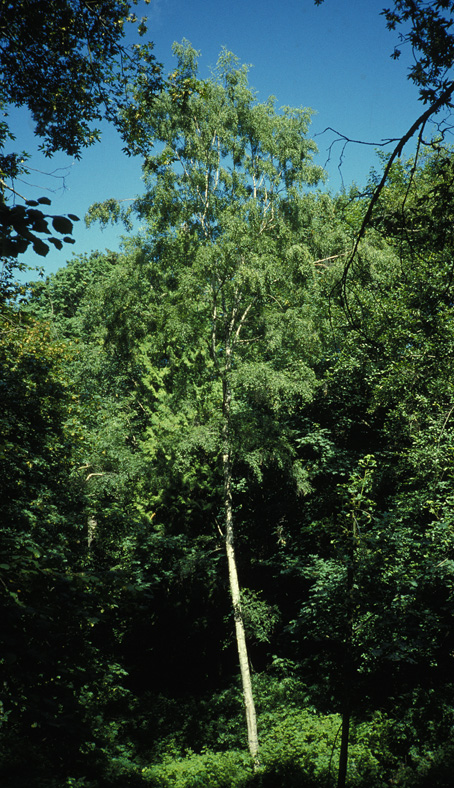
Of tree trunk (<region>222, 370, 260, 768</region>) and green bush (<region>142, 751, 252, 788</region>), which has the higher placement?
tree trunk (<region>222, 370, 260, 768</region>)

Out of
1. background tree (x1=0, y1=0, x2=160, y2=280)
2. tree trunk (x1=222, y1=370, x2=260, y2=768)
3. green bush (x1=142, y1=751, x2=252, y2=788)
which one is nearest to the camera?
background tree (x1=0, y1=0, x2=160, y2=280)

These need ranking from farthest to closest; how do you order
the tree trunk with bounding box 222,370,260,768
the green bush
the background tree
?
the tree trunk with bounding box 222,370,260,768 → the green bush → the background tree

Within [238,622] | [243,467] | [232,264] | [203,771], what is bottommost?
[203,771]

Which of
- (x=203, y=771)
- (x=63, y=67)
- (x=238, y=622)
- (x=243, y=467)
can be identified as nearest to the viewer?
(x=63, y=67)

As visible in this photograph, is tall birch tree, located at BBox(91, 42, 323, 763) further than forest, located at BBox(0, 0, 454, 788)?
Yes

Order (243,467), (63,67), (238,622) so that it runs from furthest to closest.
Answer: (243,467) < (238,622) < (63,67)

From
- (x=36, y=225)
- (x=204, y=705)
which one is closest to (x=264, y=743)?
(x=204, y=705)

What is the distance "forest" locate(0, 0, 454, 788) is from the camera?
20.5ft

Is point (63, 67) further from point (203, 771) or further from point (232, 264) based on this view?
point (203, 771)

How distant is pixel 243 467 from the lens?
15242 mm

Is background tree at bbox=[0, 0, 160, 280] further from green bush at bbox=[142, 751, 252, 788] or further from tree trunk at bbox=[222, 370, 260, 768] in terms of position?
green bush at bbox=[142, 751, 252, 788]

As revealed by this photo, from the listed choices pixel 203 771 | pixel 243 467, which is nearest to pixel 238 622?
pixel 203 771

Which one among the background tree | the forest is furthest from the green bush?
the background tree

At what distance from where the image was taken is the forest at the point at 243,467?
6.26 meters
